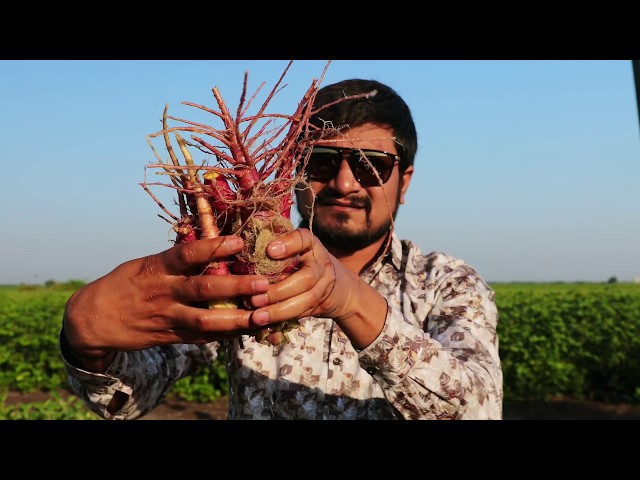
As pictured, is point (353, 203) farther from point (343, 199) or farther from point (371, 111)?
point (371, 111)

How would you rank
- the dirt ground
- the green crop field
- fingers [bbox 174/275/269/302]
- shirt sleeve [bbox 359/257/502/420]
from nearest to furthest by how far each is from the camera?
fingers [bbox 174/275/269/302] < shirt sleeve [bbox 359/257/502/420] < the dirt ground < the green crop field

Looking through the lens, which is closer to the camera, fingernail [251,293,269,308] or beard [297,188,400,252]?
fingernail [251,293,269,308]

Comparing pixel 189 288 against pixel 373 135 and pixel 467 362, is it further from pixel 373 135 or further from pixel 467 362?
pixel 373 135

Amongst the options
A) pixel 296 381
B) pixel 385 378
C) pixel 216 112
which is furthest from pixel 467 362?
pixel 216 112

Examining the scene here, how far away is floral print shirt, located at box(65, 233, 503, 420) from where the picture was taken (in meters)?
2.17

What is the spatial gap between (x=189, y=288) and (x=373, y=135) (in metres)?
1.53

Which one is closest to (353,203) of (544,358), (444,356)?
(444,356)

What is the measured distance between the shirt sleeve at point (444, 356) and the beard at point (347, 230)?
1.35 feet

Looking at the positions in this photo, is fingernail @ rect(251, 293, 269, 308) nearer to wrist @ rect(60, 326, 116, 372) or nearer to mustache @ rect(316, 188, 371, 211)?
wrist @ rect(60, 326, 116, 372)

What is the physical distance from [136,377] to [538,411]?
370 inches

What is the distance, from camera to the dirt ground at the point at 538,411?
987 centimetres

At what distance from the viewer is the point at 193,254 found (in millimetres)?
1757

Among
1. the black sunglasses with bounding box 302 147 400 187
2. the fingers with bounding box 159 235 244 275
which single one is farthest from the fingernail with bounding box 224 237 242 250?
the black sunglasses with bounding box 302 147 400 187

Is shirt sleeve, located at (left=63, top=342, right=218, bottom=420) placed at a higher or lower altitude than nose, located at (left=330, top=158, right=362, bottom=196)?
lower
